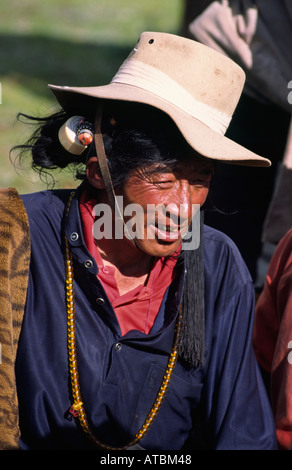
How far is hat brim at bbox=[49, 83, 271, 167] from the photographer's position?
7.21ft

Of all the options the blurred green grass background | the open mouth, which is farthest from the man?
the blurred green grass background

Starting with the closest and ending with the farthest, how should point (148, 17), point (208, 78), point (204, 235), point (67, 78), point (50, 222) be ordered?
point (208, 78) < point (50, 222) < point (204, 235) < point (67, 78) < point (148, 17)

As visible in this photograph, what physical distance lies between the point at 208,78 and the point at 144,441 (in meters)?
1.47

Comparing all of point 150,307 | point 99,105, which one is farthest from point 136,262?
point 99,105

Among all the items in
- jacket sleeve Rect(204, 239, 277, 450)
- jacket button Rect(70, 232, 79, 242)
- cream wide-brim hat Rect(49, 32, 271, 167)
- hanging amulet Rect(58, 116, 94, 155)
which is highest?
cream wide-brim hat Rect(49, 32, 271, 167)

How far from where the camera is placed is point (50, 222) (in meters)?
2.53

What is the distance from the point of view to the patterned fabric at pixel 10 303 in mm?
2320

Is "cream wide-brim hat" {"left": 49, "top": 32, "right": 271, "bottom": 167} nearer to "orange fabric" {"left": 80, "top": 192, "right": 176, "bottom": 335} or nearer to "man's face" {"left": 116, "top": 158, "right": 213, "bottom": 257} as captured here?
"man's face" {"left": 116, "top": 158, "right": 213, "bottom": 257}

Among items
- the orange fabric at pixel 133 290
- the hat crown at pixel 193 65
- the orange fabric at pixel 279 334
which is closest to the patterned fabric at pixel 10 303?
the orange fabric at pixel 133 290

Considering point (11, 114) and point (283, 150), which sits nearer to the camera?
point (283, 150)

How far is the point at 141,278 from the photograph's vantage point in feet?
8.76

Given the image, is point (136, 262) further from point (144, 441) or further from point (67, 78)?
point (67, 78)

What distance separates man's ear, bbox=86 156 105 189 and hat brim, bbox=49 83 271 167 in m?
0.24

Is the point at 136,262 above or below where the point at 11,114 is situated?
above
